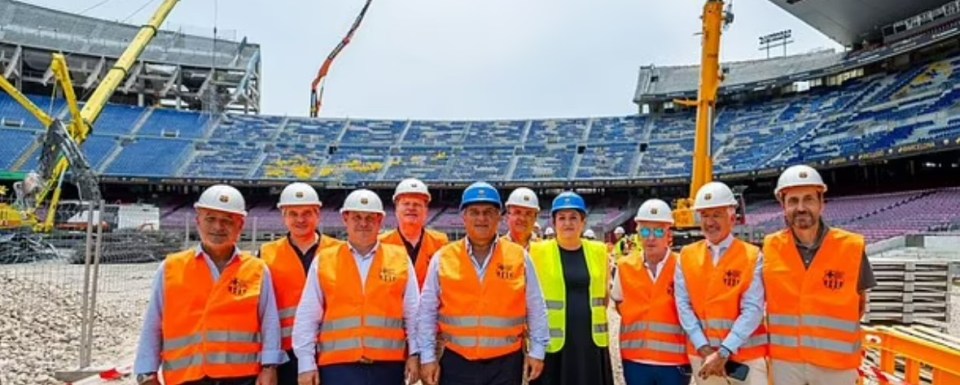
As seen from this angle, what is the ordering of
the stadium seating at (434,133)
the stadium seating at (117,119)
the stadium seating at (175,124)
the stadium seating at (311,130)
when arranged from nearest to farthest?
1. the stadium seating at (117,119)
2. the stadium seating at (175,124)
3. the stadium seating at (434,133)
4. the stadium seating at (311,130)

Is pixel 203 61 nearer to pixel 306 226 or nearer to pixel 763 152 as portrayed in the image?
pixel 763 152

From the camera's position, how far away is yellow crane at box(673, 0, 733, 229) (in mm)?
16500

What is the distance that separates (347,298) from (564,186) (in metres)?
35.5

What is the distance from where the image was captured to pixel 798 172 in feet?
10.2

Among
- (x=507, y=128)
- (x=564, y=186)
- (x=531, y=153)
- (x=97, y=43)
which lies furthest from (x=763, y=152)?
(x=97, y=43)

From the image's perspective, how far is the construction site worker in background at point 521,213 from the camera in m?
4.00

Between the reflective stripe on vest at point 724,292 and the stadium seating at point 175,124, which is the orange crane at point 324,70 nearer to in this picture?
the stadium seating at point 175,124

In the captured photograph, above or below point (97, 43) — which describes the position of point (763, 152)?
below

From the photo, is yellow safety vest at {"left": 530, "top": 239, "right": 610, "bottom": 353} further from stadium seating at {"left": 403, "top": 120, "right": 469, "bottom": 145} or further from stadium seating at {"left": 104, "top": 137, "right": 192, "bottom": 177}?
stadium seating at {"left": 403, "top": 120, "right": 469, "bottom": 145}

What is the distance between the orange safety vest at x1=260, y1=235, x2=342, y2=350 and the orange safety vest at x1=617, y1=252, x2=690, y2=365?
173 centimetres

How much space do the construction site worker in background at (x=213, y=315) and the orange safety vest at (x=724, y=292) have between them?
2.17 m

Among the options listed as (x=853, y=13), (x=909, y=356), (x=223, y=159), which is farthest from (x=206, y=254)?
(x=223, y=159)

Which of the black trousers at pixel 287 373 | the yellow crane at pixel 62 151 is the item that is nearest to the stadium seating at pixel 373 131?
the yellow crane at pixel 62 151

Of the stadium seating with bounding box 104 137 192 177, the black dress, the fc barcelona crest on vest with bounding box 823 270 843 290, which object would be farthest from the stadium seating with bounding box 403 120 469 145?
the fc barcelona crest on vest with bounding box 823 270 843 290
